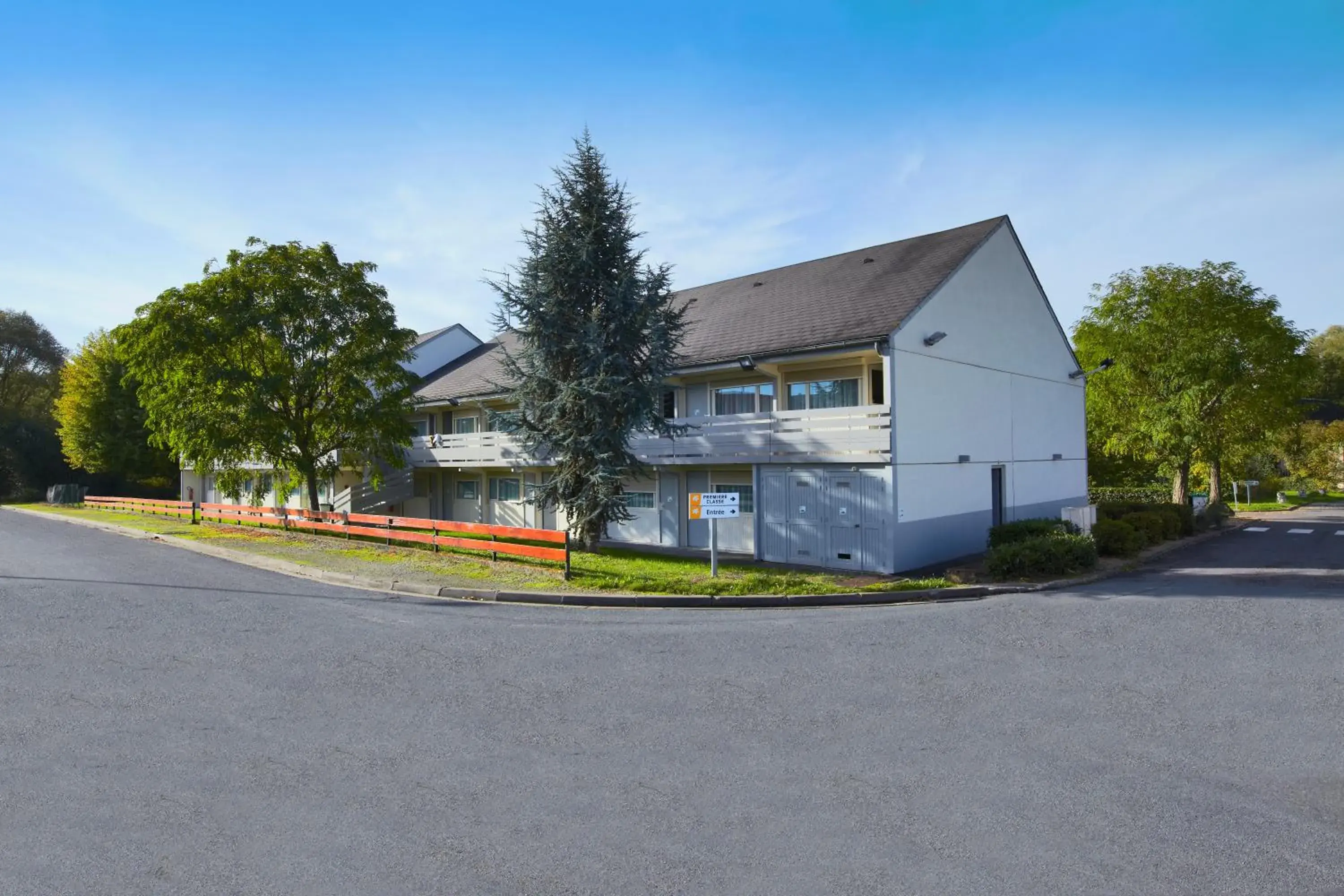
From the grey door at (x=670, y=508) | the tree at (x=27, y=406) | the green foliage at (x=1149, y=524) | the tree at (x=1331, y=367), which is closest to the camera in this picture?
the green foliage at (x=1149, y=524)

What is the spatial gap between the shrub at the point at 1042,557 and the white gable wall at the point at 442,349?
26316 millimetres

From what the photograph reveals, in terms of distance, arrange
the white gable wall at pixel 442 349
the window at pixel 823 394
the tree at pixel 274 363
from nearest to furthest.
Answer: the window at pixel 823 394 < the tree at pixel 274 363 < the white gable wall at pixel 442 349

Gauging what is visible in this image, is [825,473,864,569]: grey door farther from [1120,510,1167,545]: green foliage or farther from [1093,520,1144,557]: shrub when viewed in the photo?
[1120,510,1167,545]: green foliage

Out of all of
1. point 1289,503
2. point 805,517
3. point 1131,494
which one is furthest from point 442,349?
point 1289,503

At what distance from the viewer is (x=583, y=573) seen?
15.6 meters

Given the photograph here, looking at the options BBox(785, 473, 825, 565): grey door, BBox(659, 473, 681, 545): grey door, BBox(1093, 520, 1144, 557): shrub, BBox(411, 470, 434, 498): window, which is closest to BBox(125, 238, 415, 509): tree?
BBox(411, 470, 434, 498): window

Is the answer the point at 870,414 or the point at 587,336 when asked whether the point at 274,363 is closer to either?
the point at 587,336

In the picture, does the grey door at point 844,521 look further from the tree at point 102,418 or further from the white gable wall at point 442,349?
the tree at point 102,418

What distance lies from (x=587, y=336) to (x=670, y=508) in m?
6.24

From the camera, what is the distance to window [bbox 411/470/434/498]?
30156 millimetres

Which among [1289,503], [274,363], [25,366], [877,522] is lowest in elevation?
[1289,503]

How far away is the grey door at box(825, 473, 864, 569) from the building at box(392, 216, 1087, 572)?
36mm

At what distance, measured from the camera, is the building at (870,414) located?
1681cm

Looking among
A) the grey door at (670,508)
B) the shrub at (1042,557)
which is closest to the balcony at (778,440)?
the grey door at (670,508)
